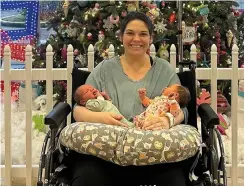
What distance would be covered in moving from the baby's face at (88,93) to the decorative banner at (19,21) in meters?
4.19

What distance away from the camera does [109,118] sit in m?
2.18

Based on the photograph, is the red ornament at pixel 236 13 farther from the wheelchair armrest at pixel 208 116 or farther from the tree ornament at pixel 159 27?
the wheelchair armrest at pixel 208 116

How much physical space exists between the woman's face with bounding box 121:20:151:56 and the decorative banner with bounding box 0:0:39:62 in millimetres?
4079

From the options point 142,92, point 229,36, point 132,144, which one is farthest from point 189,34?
point 132,144

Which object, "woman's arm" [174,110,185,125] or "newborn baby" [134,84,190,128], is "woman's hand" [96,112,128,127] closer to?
"newborn baby" [134,84,190,128]

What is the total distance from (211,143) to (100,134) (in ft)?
1.81

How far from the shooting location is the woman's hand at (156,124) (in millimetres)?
2117

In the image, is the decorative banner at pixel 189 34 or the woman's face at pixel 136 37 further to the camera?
the decorative banner at pixel 189 34

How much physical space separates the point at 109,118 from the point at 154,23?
2.40m

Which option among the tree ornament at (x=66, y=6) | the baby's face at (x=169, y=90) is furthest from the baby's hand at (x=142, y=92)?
the tree ornament at (x=66, y=6)

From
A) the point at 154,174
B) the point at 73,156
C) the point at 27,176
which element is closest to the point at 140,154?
the point at 154,174

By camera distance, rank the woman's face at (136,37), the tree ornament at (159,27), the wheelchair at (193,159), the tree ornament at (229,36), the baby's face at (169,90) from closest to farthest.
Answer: the wheelchair at (193,159), the baby's face at (169,90), the woman's face at (136,37), the tree ornament at (159,27), the tree ornament at (229,36)

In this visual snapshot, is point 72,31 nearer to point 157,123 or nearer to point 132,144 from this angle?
point 157,123

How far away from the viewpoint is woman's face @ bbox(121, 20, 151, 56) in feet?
8.13
